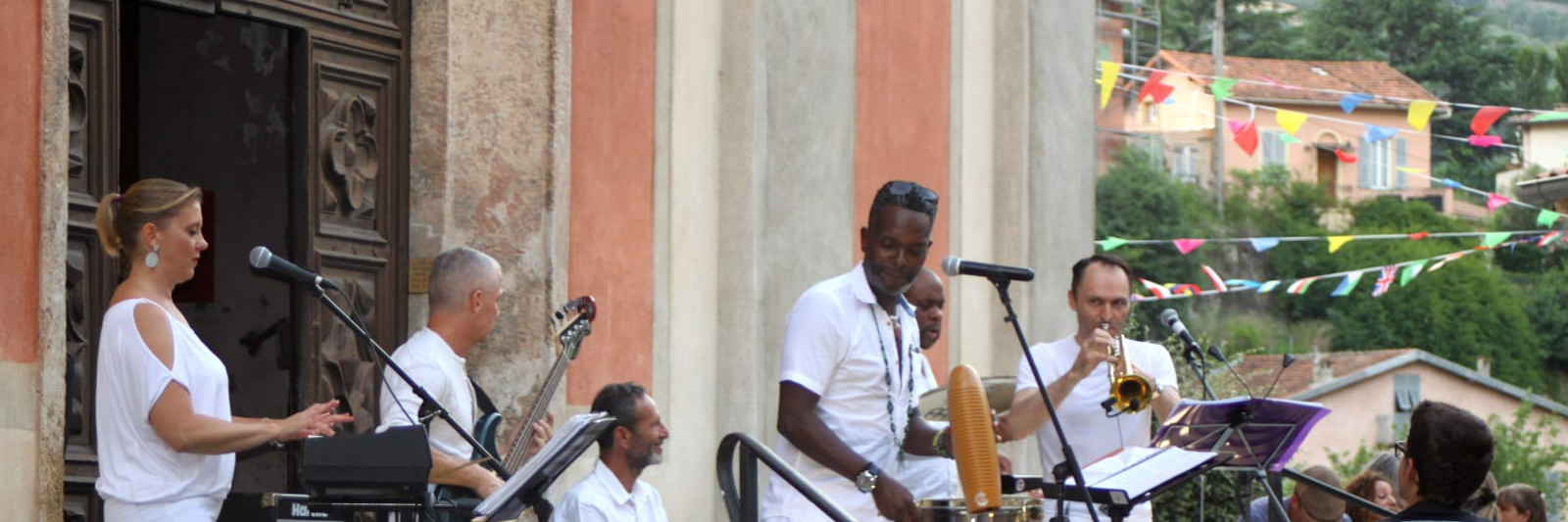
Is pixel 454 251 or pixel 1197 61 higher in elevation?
pixel 1197 61

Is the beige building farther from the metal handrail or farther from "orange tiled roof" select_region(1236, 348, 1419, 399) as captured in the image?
"orange tiled roof" select_region(1236, 348, 1419, 399)

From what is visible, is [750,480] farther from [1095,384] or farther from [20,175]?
[20,175]

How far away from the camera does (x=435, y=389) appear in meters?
7.19

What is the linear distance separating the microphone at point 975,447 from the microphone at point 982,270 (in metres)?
0.62

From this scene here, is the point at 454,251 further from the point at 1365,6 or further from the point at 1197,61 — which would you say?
the point at 1365,6

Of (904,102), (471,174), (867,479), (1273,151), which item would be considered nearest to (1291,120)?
(904,102)

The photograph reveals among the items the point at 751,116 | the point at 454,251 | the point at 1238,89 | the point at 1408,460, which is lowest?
the point at 1408,460

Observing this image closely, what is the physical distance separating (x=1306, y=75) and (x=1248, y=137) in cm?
6243

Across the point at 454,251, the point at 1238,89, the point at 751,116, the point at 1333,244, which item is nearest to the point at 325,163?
the point at 454,251

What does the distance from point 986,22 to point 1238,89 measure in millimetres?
67905

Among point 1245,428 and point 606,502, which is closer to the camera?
point 1245,428

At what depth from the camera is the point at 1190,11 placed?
310 ft

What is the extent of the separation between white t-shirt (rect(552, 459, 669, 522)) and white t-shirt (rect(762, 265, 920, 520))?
0.50 m

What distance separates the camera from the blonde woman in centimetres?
613
